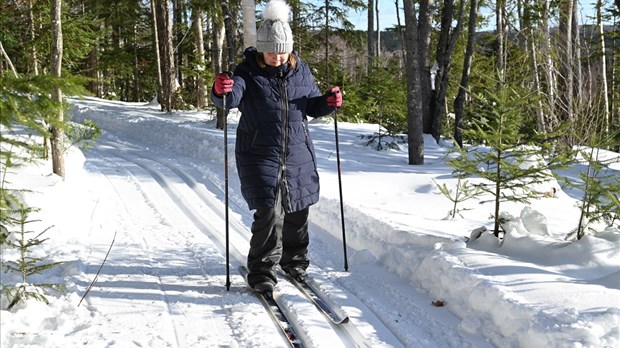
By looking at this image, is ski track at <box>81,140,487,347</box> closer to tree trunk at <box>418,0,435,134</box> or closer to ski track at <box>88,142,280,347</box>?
ski track at <box>88,142,280,347</box>

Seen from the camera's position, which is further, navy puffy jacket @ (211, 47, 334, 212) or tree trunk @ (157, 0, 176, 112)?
tree trunk @ (157, 0, 176, 112)

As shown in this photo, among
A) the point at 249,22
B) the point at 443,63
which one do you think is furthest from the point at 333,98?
the point at 443,63

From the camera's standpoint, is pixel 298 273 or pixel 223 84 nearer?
pixel 223 84

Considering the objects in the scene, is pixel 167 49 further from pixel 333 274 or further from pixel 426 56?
pixel 333 274

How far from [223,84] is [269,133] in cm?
59

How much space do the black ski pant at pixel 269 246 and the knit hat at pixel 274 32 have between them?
4.51ft

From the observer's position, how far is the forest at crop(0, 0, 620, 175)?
207 inches

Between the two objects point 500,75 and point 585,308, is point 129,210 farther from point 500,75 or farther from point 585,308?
point 585,308

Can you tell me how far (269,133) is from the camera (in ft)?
14.8

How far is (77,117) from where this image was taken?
71.5 ft

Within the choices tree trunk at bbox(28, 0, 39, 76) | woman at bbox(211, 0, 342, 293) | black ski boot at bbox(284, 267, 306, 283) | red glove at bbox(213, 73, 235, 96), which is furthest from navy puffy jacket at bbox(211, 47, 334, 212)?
tree trunk at bbox(28, 0, 39, 76)

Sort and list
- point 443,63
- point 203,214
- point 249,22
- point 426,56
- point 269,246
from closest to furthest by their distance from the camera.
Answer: point 269,246, point 203,214, point 249,22, point 426,56, point 443,63

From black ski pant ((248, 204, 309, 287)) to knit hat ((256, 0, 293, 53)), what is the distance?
1374mm

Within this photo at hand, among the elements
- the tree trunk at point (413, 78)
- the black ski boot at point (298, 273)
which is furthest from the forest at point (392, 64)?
the black ski boot at point (298, 273)
